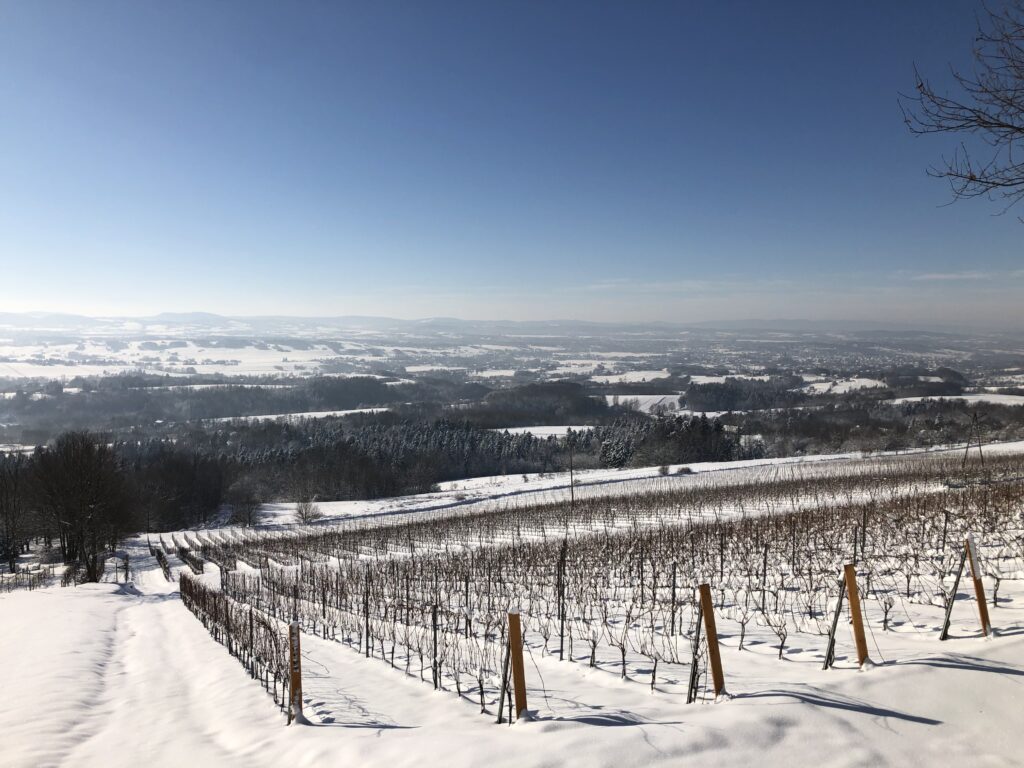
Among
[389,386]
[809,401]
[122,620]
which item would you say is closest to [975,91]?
[122,620]

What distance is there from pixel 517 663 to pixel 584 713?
2.99 feet

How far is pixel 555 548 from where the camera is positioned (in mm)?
18484

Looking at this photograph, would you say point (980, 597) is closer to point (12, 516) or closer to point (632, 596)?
point (632, 596)

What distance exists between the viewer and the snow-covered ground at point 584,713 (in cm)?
396

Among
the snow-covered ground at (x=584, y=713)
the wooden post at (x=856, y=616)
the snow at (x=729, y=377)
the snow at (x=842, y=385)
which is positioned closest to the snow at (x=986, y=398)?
the snow at (x=842, y=385)

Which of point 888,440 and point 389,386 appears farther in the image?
point 389,386

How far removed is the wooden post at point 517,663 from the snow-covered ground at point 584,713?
0.53 ft

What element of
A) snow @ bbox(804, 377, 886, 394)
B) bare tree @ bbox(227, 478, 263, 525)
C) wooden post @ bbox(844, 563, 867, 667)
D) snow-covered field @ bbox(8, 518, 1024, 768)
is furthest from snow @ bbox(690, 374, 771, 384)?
wooden post @ bbox(844, 563, 867, 667)

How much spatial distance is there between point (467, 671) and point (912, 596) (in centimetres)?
625

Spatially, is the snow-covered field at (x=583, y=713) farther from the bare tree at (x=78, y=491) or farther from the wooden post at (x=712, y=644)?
the bare tree at (x=78, y=491)

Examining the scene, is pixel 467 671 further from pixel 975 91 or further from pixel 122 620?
pixel 122 620

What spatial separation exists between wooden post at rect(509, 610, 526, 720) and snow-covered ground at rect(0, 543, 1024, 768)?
0.53ft

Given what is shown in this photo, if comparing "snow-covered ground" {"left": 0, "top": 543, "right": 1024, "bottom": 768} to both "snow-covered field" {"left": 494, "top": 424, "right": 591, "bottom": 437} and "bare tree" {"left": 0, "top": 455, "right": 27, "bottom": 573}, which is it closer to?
"bare tree" {"left": 0, "top": 455, "right": 27, "bottom": 573}

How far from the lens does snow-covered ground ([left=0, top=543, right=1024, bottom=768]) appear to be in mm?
3959
